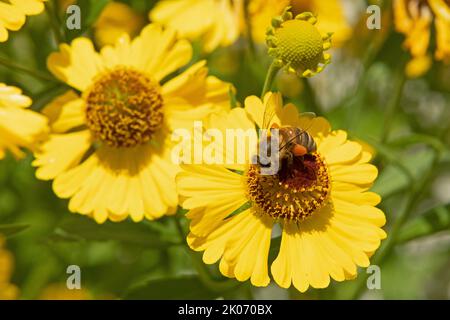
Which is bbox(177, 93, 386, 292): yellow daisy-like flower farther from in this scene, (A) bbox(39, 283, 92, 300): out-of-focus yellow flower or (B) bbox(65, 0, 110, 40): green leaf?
(A) bbox(39, 283, 92, 300): out-of-focus yellow flower

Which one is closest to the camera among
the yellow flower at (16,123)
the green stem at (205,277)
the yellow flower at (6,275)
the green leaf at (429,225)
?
the yellow flower at (16,123)

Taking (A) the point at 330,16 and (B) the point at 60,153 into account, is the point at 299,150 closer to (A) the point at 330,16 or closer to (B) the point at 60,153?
(B) the point at 60,153

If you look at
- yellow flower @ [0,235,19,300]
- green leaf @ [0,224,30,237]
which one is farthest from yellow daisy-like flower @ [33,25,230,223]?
yellow flower @ [0,235,19,300]

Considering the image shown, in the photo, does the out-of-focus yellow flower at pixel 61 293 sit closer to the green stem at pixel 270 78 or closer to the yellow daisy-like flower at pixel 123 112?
the yellow daisy-like flower at pixel 123 112

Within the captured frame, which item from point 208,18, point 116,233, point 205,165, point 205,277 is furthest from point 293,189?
point 208,18

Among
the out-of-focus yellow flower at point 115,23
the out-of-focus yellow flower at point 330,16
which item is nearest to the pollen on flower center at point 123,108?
the out-of-focus yellow flower at point 115,23
